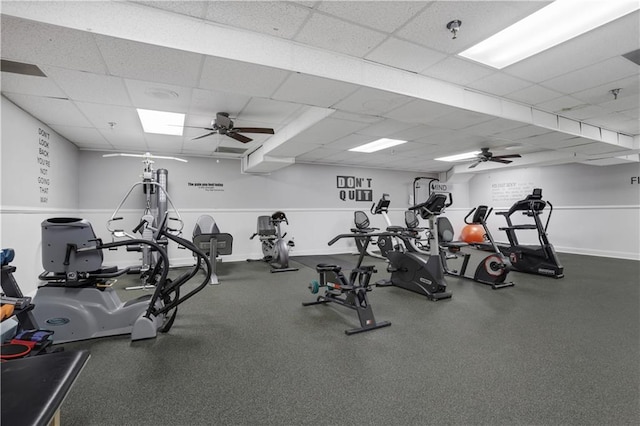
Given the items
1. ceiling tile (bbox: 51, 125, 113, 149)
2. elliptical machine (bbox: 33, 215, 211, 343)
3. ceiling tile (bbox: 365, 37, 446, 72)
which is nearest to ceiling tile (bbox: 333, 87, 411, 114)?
ceiling tile (bbox: 365, 37, 446, 72)

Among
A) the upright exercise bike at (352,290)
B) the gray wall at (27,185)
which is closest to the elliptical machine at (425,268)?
the upright exercise bike at (352,290)

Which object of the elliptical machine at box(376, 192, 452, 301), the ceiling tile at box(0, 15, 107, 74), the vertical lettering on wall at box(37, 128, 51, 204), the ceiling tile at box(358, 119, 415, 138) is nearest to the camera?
the ceiling tile at box(0, 15, 107, 74)

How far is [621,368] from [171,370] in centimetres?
341

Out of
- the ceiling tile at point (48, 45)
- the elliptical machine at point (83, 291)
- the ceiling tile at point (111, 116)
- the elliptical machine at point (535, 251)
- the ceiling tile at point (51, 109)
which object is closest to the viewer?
the ceiling tile at point (48, 45)

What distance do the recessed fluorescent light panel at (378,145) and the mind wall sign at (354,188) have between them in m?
2.11

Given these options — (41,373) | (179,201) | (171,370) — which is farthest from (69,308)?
(179,201)

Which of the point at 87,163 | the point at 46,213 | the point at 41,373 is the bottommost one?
the point at 41,373

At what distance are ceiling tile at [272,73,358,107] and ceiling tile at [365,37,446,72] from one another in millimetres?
369

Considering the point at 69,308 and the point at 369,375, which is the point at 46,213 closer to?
the point at 69,308

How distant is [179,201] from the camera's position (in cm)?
673

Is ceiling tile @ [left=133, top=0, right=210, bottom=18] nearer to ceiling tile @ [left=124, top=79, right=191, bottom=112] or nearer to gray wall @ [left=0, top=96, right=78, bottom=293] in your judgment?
ceiling tile @ [left=124, top=79, right=191, bottom=112]

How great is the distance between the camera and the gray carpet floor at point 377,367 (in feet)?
5.57

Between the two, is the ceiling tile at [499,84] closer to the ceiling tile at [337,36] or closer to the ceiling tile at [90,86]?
the ceiling tile at [337,36]

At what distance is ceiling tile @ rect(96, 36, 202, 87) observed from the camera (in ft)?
6.82
